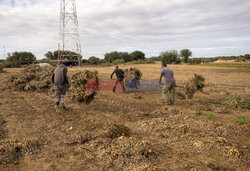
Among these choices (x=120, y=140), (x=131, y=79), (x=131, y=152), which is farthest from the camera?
(x=131, y=79)

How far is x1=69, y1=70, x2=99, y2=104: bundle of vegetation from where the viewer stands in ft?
24.9

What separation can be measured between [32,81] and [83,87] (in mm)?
6601

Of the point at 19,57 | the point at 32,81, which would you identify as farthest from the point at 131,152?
the point at 19,57

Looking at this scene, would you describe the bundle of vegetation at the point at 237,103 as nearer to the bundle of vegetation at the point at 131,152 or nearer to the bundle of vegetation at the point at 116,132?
the bundle of vegetation at the point at 116,132

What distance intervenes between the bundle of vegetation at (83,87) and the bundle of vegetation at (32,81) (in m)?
5.06

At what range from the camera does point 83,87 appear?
7723 millimetres

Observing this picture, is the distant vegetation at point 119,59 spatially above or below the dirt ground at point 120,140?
above

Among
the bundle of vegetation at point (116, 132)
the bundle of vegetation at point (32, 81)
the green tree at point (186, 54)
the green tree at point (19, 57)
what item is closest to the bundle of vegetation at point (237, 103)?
the bundle of vegetation at point (116, 132)

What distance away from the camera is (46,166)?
3.47 metres

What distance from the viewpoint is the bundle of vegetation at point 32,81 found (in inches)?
470

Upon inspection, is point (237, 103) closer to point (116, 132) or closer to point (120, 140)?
point (116, 132)

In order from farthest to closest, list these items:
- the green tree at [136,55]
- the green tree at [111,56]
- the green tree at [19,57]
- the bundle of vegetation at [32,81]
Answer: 1. the green tree at [136,55]
2. the green tree at [111,56]
3. the green tree at [19,57]
4. the bundle of vegetation at [32,81]

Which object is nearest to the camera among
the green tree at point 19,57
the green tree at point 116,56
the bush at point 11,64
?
the bush at point 11,64

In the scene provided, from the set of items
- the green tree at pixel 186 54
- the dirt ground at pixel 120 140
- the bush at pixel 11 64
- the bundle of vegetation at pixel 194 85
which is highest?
the green tree at pixel 186 54
